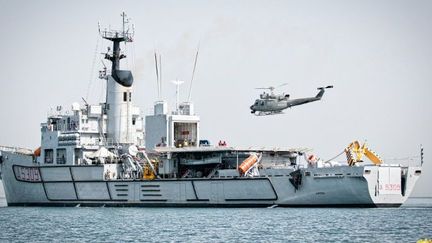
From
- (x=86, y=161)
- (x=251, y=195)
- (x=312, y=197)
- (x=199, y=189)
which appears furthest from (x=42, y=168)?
(x=312, y=197)

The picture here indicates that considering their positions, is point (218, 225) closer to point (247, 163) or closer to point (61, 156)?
point (247, 163)

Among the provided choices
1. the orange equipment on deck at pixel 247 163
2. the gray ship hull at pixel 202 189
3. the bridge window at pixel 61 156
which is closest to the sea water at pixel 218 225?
the gray ship hull at pixel 202 189

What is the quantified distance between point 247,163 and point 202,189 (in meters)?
4.57

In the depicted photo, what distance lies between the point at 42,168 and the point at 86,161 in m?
4.10

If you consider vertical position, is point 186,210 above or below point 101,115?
below

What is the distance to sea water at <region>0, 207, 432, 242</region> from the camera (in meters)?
42.0

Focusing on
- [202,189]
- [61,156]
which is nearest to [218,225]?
[202,189]

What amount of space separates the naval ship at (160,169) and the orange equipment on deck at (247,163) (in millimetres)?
77

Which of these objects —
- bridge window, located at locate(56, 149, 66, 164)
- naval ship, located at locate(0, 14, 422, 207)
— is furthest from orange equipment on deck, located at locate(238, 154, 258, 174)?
bridge window, located at locate(56, 149, 66, 164)

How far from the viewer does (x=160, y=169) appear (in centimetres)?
6725

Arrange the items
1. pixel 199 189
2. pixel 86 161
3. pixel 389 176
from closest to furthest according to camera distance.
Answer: pixel 389 176
pixel 199 189
pixel 86 161

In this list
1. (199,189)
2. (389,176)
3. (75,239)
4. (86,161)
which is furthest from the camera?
(86,161)

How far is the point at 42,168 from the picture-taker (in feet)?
234

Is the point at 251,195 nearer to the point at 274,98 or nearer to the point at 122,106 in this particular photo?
the point at 274,98
